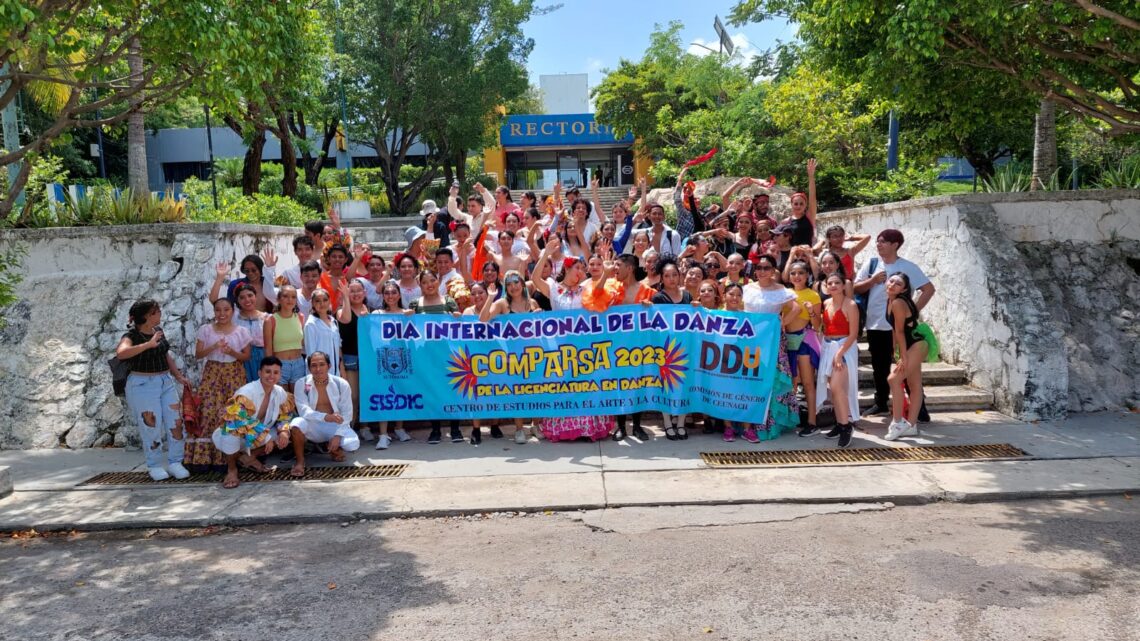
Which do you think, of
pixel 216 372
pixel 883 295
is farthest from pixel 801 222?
pixel 216 372

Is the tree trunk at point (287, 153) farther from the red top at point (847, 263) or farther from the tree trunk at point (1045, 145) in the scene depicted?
the tree trunk at point (1045, 145)

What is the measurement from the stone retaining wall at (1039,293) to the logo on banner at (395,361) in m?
6.27

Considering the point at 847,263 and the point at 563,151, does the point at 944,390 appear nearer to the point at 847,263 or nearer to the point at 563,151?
the point at 847,263

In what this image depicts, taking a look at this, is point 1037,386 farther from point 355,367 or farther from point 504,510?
point 355,367

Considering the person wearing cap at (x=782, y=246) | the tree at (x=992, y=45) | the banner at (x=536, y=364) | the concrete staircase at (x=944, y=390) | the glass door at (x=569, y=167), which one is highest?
the glass door at (x=569, y=167)

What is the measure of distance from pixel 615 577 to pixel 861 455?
3318mm

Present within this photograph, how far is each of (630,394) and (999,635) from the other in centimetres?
437

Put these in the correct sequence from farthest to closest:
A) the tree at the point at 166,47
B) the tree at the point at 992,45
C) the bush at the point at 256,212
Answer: the bush at the point at 256,212
the tree at the point at 992,45
the tree at the point at 166,47

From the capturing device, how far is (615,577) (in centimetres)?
451

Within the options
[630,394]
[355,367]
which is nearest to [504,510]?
[630,394]

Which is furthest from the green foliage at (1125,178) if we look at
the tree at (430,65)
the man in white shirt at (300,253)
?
the tree at (430,65)

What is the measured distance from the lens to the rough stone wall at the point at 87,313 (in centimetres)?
786

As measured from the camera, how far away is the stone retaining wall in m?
7.86

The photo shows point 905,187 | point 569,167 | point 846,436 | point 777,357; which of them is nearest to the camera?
point 846,436
